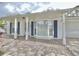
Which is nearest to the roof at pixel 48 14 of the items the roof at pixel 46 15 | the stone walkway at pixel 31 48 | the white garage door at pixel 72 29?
the roof at pixel 46 15

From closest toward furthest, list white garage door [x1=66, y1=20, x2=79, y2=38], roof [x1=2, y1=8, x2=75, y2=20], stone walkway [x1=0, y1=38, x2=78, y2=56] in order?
stone walkway [x1=0, y1=38, x2=78, y2=56] → roof [x1=2, y1=8, x2=75, y2=20] → white garage door [x1=66, y1=20, x2=79, y2=38]

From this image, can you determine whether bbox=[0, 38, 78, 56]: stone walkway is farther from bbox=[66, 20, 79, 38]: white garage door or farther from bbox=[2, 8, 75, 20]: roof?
bbox=[66, 20, 79, 38]: white garage door

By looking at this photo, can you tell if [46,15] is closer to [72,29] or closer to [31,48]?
[72,29]

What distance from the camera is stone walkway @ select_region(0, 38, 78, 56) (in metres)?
13.9

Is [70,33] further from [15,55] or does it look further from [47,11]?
[15,55]

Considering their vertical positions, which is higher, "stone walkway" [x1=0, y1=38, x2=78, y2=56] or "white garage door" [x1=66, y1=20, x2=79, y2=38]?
"white garage door" [x1=66, y1=20, x2=79, y2=38]

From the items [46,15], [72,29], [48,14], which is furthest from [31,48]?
[72,29]

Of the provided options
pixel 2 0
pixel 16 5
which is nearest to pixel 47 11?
pixel 16 5

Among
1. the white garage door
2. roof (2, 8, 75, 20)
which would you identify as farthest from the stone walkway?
the white garage door

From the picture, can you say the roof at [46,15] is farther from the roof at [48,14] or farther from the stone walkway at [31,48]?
the stone walkway at [31,48]

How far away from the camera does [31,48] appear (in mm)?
14352

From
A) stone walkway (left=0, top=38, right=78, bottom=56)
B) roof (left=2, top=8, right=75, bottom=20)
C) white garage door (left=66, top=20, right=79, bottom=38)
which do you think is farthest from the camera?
white garage door (left=66, top=20, right=79, bottom=38)

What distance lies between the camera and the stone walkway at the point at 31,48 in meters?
13.9

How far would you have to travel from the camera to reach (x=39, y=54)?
1370cm
